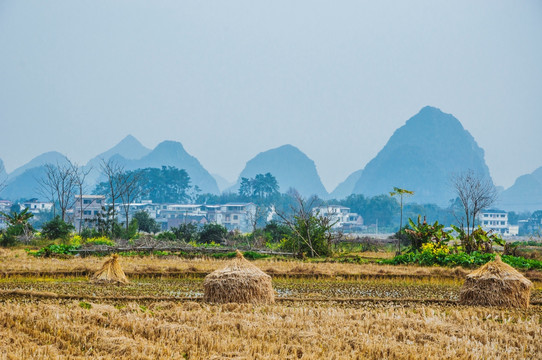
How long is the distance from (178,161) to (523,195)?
4173 inches

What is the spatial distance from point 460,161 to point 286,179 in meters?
55.4

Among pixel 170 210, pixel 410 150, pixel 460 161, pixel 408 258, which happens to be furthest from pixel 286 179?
pixel 408 258

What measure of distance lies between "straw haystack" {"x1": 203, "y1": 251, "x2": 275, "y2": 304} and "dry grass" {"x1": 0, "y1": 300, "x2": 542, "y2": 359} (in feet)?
2.67

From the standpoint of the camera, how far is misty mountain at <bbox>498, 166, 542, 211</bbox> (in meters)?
167

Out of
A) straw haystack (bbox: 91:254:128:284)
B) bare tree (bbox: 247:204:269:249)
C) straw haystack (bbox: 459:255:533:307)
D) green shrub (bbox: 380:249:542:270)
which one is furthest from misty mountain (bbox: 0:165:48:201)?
straw haystack (bbox: 459:255:533:307)

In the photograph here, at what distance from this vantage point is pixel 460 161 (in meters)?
166

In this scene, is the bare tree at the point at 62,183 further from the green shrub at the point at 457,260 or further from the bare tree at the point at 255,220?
the green shrub at the point at 457,260

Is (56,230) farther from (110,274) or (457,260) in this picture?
(457,260)

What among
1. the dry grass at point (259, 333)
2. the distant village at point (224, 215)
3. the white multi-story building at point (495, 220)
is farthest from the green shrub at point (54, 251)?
the white multi-story building at point (495, 220)

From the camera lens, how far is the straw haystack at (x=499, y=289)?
826 centimetres

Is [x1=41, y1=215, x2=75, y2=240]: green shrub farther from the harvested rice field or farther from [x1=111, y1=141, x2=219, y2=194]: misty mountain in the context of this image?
[x1=111, y1=141, x2=219, y2=194]: misty mountain

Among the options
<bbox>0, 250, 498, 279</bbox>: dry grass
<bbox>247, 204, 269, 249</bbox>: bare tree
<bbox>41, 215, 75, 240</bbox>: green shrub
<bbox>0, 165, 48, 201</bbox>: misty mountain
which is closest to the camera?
<bbox>0, 250, 498, 279</bbox>: dry grass

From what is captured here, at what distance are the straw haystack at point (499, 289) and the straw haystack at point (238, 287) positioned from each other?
2959 mm

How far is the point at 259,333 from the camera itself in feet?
18.5
